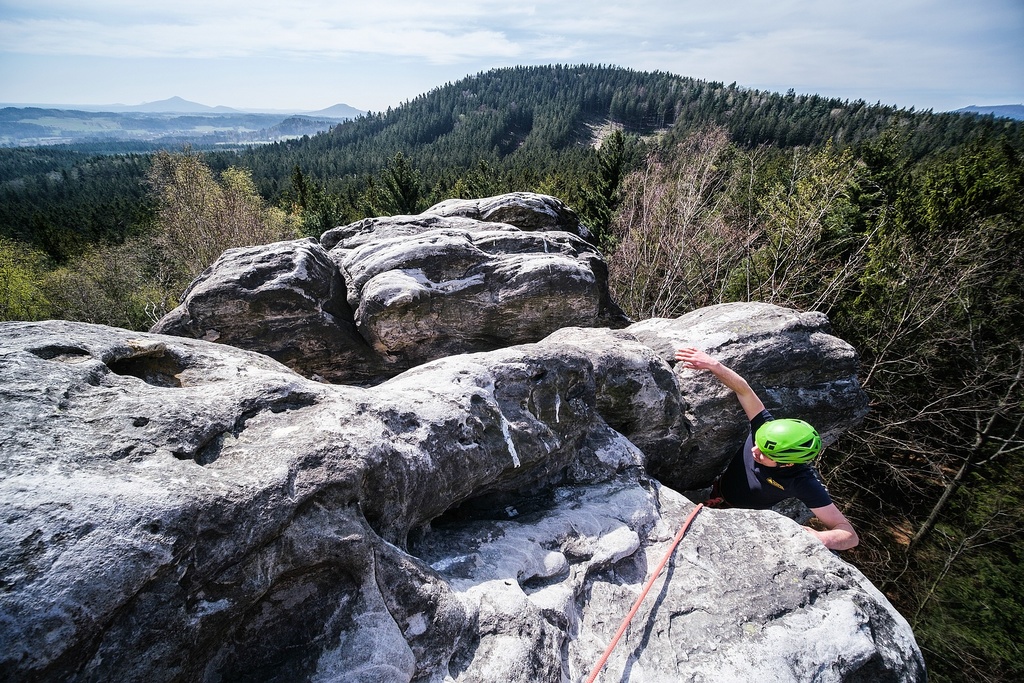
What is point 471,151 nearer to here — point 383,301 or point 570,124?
point 570,124

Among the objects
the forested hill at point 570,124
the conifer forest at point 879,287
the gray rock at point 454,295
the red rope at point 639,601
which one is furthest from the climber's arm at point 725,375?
the forested hill at point 570,124

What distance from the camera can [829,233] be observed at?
1961 cm

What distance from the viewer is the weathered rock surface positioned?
2842mm

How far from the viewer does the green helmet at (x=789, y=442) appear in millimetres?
5590

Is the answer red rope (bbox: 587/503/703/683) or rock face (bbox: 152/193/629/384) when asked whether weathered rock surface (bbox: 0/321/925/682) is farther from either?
rock face (bbox: 152/193/629/384)

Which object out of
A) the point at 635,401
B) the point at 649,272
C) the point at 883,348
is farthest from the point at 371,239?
the point at 883,348

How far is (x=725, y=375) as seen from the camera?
7.27 m

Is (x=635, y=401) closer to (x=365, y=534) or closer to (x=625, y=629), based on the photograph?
(x=625, y=629)

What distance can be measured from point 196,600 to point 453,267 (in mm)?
7738

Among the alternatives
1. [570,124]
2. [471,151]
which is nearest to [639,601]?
[471,151]

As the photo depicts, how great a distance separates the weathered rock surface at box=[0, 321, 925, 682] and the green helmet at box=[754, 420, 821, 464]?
0.87 m

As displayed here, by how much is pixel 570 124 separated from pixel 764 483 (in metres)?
165

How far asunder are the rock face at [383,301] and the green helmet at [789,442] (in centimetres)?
539

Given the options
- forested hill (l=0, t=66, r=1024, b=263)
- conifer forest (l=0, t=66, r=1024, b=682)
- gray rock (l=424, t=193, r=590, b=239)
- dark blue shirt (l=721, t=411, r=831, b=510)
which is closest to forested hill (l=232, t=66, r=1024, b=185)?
forested hill (l=0, t=66, r=1024, b=263)
